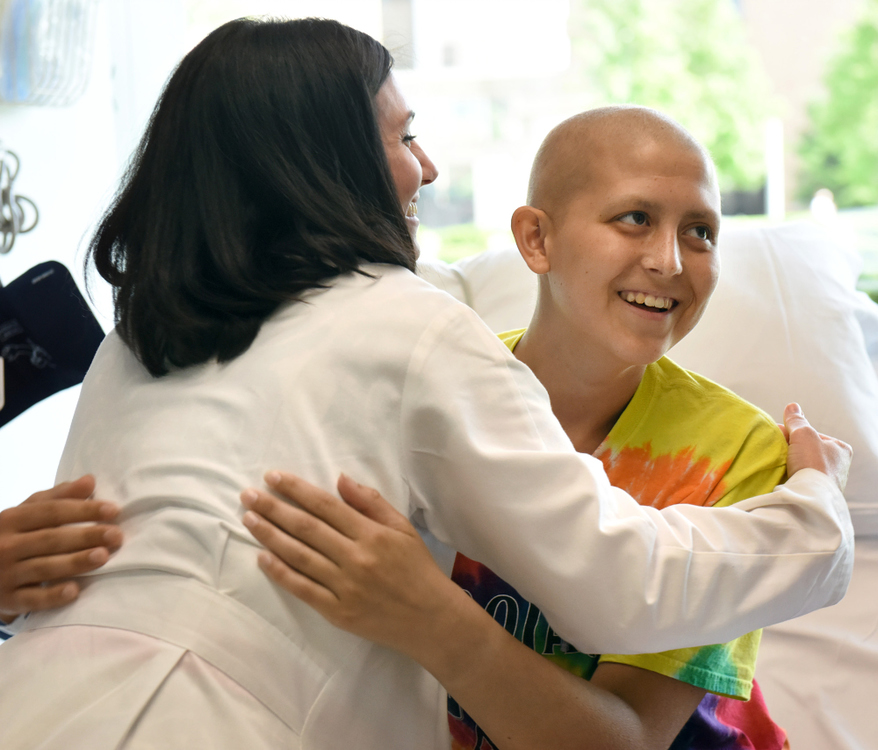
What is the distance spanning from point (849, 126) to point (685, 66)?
1511 millimetres

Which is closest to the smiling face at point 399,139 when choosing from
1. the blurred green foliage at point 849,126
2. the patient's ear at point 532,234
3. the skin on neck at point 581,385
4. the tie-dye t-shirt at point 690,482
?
the patient's ear at point 532,234

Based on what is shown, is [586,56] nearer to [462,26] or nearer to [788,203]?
[462,26]

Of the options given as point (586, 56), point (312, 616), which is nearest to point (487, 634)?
point (312, 616)

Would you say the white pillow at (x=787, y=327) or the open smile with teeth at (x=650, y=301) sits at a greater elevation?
the open smile with teeth at (x=650, y=301)

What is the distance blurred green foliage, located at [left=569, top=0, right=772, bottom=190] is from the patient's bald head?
254 inches

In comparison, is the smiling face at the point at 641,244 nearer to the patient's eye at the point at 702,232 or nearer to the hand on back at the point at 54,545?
the patient's eye at the point at 702,232

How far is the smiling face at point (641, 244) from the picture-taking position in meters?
1.11

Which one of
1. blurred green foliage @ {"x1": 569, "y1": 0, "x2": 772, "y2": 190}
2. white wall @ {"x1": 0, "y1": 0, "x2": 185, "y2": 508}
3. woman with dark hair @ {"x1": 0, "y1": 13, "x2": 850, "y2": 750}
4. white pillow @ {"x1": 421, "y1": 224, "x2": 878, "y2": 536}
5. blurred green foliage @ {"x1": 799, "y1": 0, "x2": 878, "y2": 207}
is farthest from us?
blurred green foliage @ {"x1": 569, "y1": 0, "x2": 772, "y2": 190}

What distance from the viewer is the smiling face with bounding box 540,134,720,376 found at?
1105 millimetres

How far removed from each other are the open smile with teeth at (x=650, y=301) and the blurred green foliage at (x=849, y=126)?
23.9 ft

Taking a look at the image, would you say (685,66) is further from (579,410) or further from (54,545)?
(54,545)

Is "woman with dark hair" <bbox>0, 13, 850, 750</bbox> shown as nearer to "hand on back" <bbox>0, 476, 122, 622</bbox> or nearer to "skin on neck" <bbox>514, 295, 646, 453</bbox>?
"hand on back" <bbox>0, 476, 122, 622</bbox>

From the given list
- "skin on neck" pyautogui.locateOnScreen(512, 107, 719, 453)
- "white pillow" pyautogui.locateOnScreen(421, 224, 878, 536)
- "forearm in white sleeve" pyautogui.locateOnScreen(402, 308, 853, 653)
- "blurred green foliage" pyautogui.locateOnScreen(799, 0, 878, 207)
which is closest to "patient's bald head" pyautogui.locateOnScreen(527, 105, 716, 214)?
"skin on neck" pyautogui.locateOnScreen(512, 107, 719, 453)

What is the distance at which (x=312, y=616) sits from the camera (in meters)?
0.78
